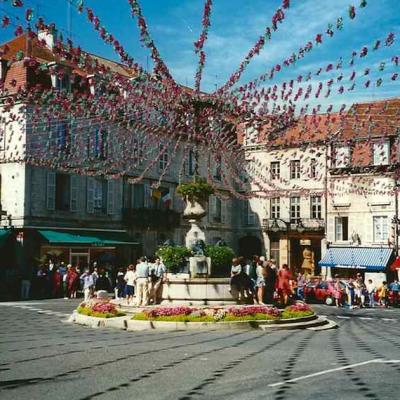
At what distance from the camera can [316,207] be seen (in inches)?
1602

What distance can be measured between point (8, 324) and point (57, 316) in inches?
116

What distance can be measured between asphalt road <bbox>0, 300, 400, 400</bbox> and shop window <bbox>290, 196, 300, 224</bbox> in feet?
86.8

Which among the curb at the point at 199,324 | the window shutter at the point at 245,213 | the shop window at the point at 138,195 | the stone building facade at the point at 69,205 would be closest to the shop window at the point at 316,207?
the window shutter at the point at 245,213

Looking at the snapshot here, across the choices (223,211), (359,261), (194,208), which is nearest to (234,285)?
(194,208)

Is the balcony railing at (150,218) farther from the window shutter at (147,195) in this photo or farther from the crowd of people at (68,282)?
the crowd of people at (68,282)

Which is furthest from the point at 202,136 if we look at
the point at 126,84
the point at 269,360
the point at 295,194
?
the point at 295,194

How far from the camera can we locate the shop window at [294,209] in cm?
4145

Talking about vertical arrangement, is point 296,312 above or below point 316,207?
below

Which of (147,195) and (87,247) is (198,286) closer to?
(87,247)

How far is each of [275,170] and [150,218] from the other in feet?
32.2

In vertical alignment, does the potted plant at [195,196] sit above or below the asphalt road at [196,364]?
above

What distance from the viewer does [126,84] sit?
16.0 m

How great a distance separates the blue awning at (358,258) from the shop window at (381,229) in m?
0.73

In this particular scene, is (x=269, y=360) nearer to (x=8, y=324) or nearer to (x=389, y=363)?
(x=389, y=363)
